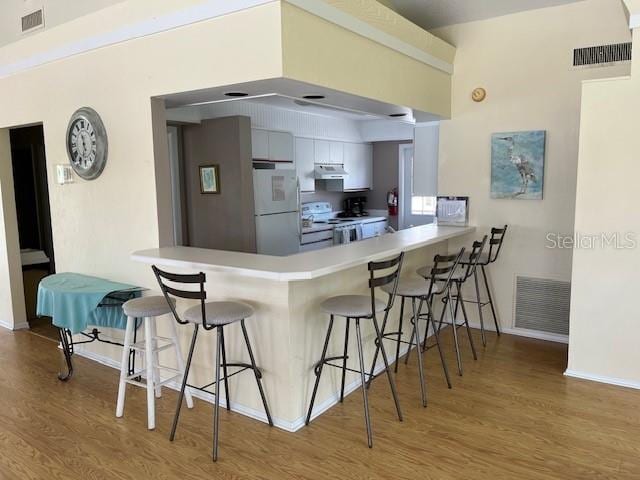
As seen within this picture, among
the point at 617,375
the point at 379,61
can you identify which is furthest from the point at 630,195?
the point at 379,61

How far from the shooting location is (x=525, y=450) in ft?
8.74

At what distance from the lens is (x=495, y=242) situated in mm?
4285

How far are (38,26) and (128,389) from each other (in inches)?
130

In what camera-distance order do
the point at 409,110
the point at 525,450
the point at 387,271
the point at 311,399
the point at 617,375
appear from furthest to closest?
the point at 409,110
the point at 387,271
the point at 617,375
the point at 311,399
the point at 525,450

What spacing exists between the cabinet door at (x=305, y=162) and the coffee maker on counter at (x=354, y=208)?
1272mm

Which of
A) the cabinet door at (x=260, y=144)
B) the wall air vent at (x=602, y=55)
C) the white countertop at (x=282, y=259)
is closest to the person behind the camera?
the white countertop at (x=282, y=259)

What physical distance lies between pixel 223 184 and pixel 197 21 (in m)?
2.13

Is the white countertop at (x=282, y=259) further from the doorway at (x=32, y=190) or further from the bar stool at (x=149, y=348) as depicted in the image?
the doorway at (x=32, y=190)

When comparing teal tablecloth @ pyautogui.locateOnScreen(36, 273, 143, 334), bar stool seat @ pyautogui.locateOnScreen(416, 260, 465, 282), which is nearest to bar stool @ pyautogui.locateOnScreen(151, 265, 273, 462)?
teal tablecloth @ pyautogui.locateOnScreen(36, 273, 143, 334)

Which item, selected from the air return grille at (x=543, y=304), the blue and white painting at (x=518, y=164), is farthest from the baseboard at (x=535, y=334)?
the blue and white painting at (x=518, y=164)

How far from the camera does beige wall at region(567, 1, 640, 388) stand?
3.25 meters

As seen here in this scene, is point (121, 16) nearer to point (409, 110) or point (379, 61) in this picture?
point (379, 61)

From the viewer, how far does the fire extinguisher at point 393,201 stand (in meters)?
7.78

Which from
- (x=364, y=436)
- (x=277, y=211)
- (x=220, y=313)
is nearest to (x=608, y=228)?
(x=364, y=436)
